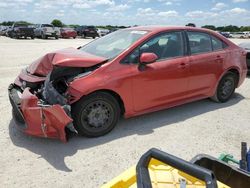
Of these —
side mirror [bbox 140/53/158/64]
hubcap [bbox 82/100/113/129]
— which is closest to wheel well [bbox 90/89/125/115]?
hubcap [bbox 82/100/113/129]

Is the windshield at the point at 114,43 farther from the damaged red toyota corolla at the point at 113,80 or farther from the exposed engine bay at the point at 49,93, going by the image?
the exposed engine bay at the point at 49,93

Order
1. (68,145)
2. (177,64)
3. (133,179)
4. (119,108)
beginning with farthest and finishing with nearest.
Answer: (177,64)
(119,108)
(68,145)
(133,179)

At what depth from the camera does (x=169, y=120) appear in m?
5.23

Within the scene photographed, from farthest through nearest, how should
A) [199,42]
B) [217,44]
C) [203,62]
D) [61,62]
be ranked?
[217,44], [199,42], [203,62], [61,62]

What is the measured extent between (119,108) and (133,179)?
Result: 2.73 metres

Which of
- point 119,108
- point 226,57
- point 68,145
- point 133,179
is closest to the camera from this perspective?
point 133,179

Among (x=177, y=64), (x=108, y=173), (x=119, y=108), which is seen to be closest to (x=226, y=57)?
(x=177, y=64)

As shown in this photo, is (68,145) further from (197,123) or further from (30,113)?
(197,123)

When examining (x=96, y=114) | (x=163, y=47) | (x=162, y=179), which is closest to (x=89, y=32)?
(x=163, y=47)

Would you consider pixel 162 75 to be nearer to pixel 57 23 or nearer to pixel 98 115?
pixel 98 115

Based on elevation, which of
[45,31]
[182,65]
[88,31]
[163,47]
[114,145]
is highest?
[88,31]

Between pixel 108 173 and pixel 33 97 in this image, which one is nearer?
pixel 108 173

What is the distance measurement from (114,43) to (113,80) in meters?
0.99

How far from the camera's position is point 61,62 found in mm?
4246
